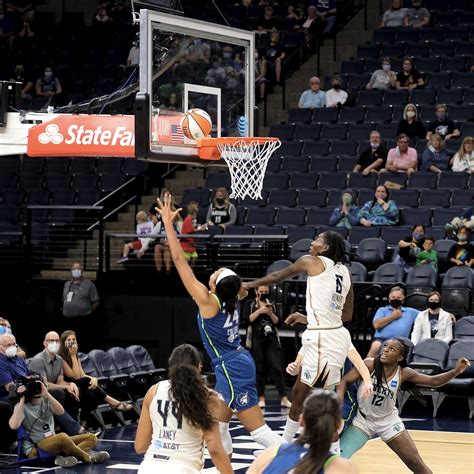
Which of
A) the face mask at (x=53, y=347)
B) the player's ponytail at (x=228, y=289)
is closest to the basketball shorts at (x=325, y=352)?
the player's ponytail at (x=228, y=289)

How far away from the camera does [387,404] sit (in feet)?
32.0

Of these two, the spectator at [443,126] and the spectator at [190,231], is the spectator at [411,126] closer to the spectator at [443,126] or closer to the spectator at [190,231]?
the spectator at [443,126]

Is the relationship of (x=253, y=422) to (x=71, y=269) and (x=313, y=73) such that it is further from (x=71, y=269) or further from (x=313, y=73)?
(x=313, y=73)

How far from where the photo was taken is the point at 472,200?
1830 centimetres

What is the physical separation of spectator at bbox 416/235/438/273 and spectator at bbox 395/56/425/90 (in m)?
4.75

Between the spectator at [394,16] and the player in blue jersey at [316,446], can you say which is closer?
the player in blue jersey at [316,446]

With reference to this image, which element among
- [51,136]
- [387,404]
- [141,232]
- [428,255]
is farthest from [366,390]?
[141,232]

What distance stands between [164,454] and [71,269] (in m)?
13.4

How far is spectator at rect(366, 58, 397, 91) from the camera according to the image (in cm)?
2147

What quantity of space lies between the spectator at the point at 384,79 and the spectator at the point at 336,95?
0.50 meters

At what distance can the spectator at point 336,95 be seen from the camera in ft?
70.7

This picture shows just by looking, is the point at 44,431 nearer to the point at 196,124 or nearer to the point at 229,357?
the point at 196,124

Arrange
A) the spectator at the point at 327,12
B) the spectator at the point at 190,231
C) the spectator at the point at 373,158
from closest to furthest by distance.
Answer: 1. the spectator at the point at 190,231
2. the spectator at the point at 373,158
3. the spectator at the point at 327,12

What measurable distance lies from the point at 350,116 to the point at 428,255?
461cm
